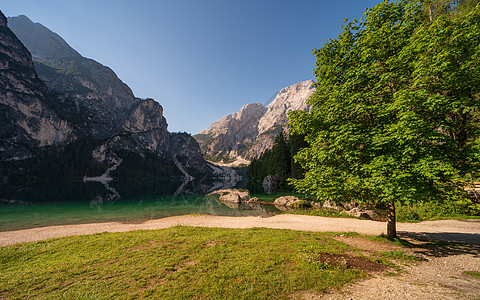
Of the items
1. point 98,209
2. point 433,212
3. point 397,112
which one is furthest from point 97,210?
point 433,212

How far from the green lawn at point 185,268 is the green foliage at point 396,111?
3.90m

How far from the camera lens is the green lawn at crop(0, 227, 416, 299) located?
22.7 ft

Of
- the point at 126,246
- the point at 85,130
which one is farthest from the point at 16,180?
the point at 126,246

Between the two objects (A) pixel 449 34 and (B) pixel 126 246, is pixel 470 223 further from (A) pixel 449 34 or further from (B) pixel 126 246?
(B) pixel 126 246

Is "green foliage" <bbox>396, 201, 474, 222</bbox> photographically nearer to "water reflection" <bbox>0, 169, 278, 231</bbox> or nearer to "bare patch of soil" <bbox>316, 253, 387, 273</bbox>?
"bare patch of soil" <bbox>316, 253, 387, 273</bbox>

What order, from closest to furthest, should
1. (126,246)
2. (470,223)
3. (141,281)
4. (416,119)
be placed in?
(141,281)
(416,119)
(126,246)
(470,223)

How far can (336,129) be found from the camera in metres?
11.2

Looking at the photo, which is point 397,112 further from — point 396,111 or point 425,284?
point 425,284

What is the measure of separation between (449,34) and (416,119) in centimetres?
497

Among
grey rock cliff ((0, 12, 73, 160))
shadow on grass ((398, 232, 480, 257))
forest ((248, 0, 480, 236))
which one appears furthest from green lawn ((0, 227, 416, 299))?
grey rock cliff ((0, 12, 73, 160))

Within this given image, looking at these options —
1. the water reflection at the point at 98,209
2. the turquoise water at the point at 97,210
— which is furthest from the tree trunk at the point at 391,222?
the water reflection at the point at 98,209

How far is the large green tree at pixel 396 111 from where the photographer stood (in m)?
8.32

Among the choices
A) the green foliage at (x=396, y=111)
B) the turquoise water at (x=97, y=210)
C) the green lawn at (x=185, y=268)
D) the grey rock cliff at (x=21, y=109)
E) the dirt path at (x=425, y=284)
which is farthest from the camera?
the grey rock cliff at (x=21, y=109)

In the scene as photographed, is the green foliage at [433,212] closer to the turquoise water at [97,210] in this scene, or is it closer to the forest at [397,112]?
the forest at [397,112]
